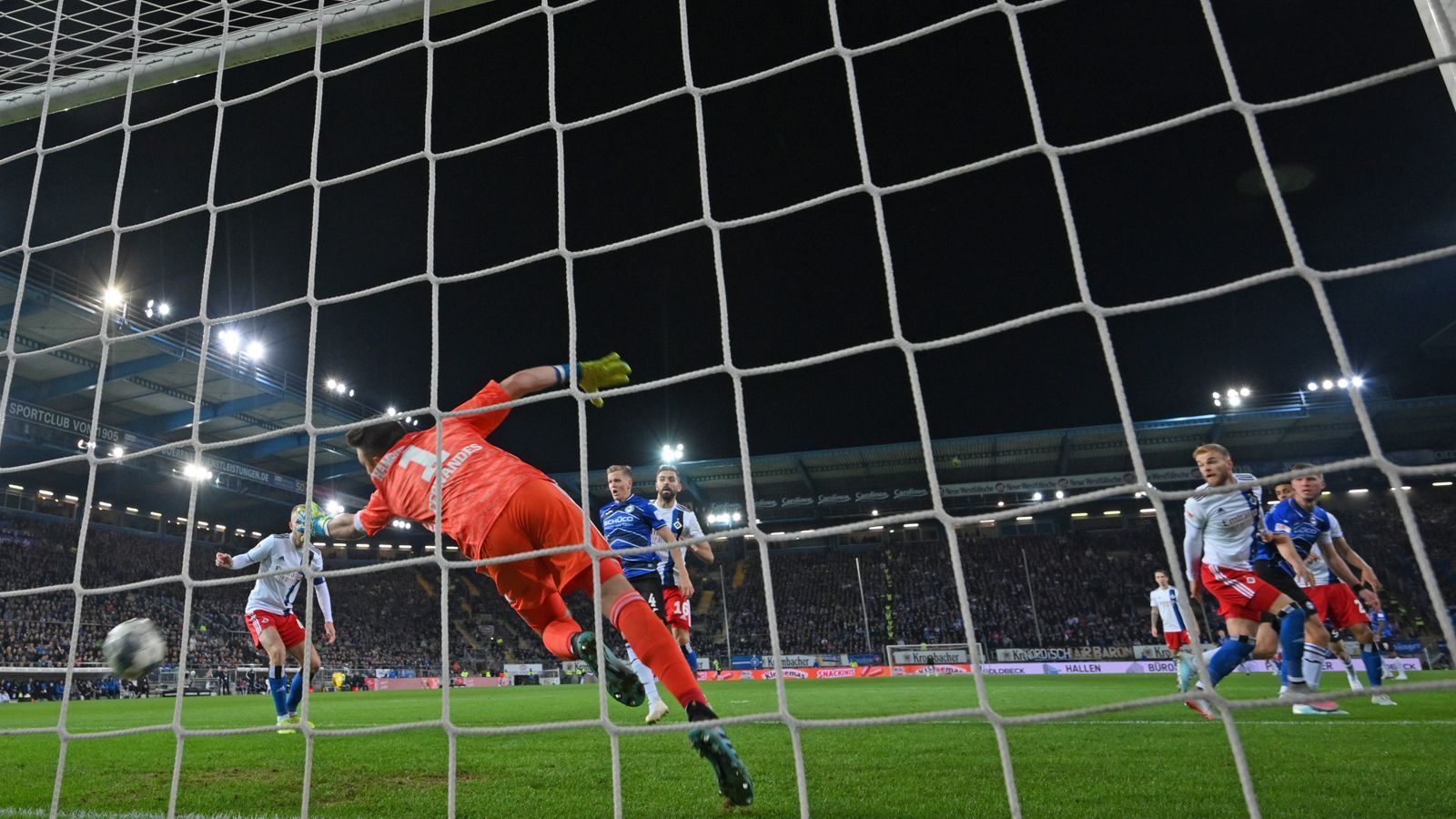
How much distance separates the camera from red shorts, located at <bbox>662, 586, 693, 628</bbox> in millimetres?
6965

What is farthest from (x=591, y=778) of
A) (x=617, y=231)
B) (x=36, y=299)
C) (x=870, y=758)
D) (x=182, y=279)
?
(x=182, y=279)

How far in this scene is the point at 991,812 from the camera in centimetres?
261

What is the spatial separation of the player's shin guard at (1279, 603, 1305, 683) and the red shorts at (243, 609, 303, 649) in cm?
680

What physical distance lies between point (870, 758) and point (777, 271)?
51.8 feet

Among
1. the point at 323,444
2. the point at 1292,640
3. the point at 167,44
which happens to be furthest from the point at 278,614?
the point at 323,444

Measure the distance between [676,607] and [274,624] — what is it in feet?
10.3

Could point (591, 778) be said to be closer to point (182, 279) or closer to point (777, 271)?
point (777, 271)

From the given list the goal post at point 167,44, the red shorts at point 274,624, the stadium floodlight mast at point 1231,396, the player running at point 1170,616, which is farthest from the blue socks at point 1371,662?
the stadium floodlight mast at point 1231,396

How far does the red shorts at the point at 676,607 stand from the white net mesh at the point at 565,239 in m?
3.13

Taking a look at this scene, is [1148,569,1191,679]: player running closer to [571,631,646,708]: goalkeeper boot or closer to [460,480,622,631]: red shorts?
[571,631,646,708]: goalkeeper boot

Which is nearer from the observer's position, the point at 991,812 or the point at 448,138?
the point at 991,812

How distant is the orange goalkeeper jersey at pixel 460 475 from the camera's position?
3057 millimetres

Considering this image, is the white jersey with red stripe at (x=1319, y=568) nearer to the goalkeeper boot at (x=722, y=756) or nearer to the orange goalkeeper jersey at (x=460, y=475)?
the goalkeeper boot at (x=722, y=756)

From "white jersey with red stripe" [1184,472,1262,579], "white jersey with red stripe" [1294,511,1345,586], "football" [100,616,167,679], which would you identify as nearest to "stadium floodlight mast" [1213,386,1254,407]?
"white jersey with red stripe" [1294,511,1345,586]
